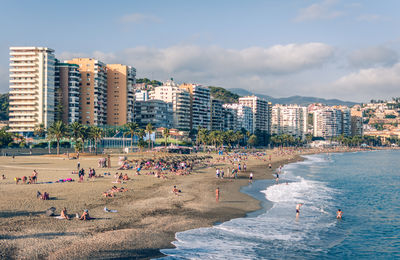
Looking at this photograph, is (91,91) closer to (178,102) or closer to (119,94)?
(119,94)

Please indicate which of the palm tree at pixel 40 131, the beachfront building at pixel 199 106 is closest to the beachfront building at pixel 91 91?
the palm tree at pixel 40 131

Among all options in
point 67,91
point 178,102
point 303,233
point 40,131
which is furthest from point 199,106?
point 303,233

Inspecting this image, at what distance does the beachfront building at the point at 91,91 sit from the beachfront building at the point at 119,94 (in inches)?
264

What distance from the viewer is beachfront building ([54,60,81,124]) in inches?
5453

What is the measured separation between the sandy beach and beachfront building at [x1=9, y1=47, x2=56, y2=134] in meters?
103

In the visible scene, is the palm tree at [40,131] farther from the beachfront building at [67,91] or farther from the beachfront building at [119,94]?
the beachfront building at [119,94]

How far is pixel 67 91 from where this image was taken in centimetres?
13988

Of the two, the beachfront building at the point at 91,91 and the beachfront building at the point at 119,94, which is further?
the beachfront building at the point at 119,94

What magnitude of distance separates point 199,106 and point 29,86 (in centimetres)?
8702

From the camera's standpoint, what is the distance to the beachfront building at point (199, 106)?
19012 cm

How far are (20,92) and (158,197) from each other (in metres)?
122

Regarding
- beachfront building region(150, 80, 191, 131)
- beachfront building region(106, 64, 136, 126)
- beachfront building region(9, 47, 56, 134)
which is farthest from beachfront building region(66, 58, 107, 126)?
beachfront building region(150, 80, 191, 131)

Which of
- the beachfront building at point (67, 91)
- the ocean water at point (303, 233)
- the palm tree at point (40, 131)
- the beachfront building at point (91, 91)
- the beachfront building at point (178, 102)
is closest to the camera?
the ocean water at point (303, 233)

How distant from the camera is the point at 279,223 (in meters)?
26.8
